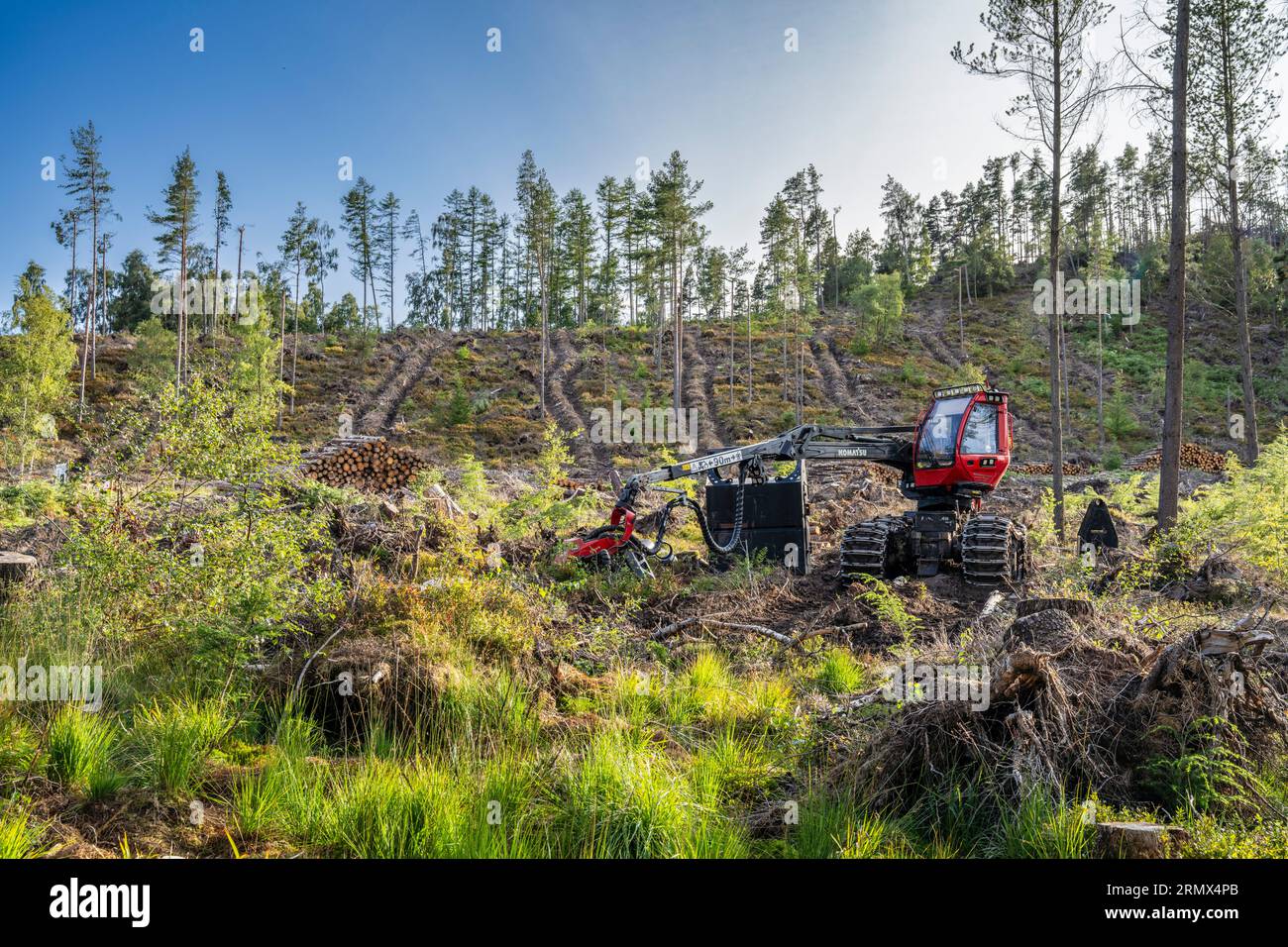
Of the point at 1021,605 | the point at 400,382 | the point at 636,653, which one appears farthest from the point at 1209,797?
the point at 400,382

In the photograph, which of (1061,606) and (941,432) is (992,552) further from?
(1061,606)

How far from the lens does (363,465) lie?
1952cm

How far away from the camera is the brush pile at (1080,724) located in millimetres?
3629

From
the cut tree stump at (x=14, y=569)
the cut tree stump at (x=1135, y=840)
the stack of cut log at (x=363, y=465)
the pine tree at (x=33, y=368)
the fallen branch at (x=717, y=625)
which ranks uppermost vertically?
the pine tree at (x=33, y=368)

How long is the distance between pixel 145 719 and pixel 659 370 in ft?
147

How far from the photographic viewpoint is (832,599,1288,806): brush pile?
363cm

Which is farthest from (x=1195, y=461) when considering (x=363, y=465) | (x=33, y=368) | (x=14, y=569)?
(x=33, y=368)

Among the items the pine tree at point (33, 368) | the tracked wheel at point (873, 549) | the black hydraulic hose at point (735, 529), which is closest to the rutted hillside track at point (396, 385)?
the pine tree at point (33, 368)

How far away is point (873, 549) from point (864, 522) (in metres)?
0.91

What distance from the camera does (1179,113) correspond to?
36.1 feet

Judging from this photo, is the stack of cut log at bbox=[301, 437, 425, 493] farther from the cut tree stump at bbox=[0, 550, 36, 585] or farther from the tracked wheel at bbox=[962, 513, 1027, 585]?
the tracked wheel at bbox=[962, 513, 1027, 585]

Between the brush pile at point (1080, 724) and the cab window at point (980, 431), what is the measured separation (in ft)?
22.9

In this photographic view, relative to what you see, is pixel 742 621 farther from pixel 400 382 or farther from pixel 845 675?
pixel 400 382

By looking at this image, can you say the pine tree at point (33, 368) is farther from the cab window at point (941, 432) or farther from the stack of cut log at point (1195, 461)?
the stack of cut log at point (1195, 461)
